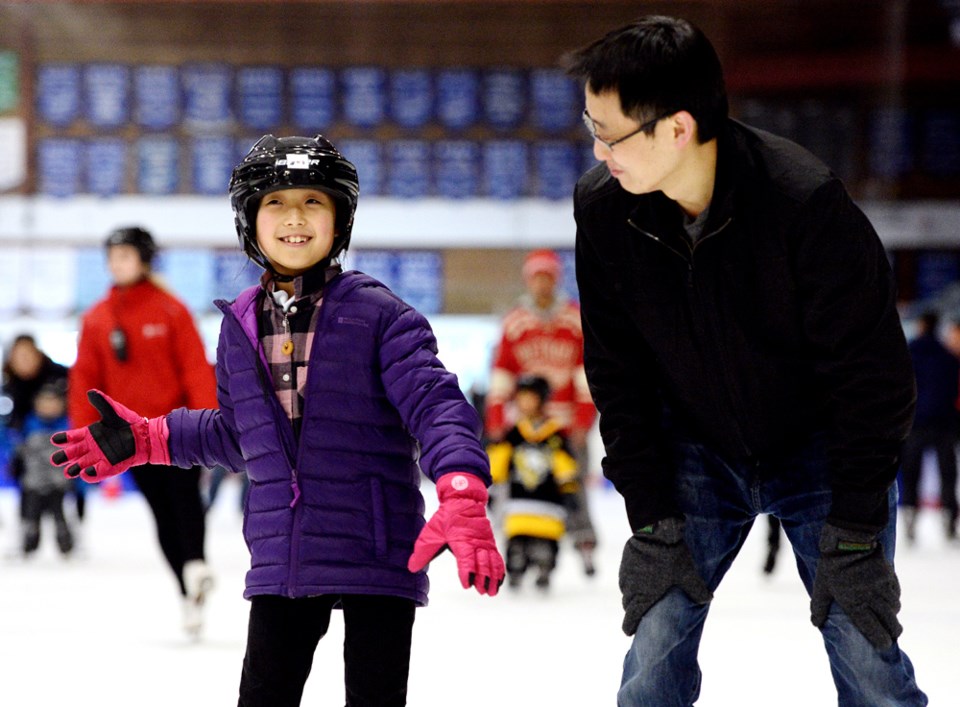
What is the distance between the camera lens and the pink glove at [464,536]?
6.20ft

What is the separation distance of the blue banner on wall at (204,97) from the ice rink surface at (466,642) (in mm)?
6223

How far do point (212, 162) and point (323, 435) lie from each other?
1064cm

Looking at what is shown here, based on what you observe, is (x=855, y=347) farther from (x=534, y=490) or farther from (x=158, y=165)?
(x=158, y=165)

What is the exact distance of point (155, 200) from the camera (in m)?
12.4

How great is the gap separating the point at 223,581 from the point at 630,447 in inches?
168

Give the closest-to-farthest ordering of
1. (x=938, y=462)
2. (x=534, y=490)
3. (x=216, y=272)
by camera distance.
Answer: (x=534, y=490)
(x=938, y=462)
(x=216, y=272)

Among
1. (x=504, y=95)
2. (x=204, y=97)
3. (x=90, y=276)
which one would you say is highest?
(x=504, y=95)

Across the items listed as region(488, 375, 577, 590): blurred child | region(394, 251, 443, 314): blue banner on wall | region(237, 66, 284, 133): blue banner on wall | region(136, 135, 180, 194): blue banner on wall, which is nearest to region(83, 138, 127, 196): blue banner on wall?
region(136, 135, 180, 194): blue banner on wall

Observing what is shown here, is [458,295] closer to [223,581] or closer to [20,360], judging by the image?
[20,360]

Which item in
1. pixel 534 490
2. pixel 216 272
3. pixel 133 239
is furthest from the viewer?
pixel 216 272

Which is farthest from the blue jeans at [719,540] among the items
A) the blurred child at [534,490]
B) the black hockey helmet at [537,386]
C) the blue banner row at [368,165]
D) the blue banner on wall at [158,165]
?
the blue banner on wall at [158,165]

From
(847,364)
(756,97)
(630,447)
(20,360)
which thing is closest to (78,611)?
(20,360)

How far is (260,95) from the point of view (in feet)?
40.4

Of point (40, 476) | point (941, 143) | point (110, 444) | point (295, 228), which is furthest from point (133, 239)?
point (941, 143)
